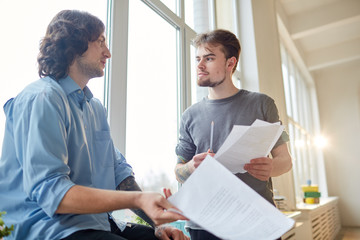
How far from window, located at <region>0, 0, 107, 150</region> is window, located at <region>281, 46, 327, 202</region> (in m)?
4.71

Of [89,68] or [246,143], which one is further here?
[89,68]

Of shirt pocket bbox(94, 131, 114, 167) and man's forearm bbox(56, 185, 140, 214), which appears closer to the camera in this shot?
man's forearm bbox(56, 185, 140, 214)

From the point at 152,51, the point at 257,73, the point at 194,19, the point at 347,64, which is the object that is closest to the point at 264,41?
the point at 257,73

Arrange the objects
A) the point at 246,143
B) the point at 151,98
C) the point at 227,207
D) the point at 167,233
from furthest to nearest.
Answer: the point at 151,98 → the point at 167,233 → the point at 246,143 → the point at 227,207

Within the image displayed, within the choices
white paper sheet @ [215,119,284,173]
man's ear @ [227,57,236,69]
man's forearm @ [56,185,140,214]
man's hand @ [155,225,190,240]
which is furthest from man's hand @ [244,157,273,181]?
man's ear @ [227,57,236,69]

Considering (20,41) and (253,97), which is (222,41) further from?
(20,41)

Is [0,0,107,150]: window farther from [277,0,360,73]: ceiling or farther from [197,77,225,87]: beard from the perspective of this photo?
[277,0,360,73]: ceiling

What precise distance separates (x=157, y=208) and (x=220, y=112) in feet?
3.02

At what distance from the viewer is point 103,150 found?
1203mm

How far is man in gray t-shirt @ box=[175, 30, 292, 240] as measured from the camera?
1509mm

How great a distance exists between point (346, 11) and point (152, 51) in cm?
475

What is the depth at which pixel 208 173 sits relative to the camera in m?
0.74

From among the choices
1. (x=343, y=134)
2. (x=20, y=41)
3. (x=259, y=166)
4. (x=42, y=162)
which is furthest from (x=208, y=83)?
(x=343, y=134)

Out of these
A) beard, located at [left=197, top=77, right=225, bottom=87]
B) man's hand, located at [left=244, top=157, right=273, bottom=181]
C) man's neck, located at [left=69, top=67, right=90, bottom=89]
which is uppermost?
beard, located at [left=197, top=77, right=225, bottom=87]
